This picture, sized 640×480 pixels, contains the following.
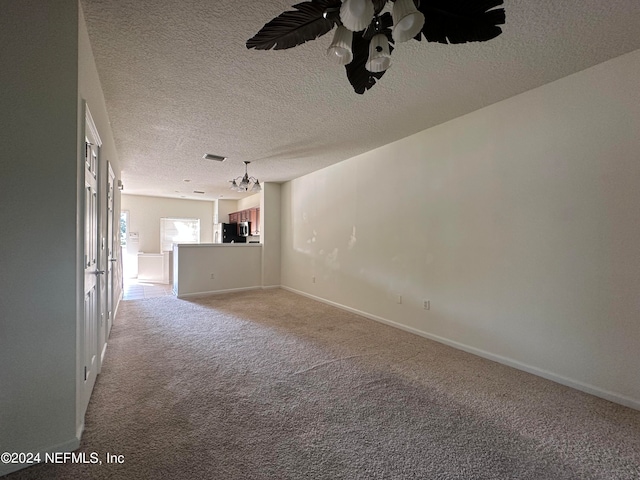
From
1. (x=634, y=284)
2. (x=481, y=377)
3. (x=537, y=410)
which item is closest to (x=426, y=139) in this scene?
(x=634, y=284)

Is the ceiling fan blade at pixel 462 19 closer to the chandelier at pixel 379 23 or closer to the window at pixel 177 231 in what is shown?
the chandelier at pixel 379 23

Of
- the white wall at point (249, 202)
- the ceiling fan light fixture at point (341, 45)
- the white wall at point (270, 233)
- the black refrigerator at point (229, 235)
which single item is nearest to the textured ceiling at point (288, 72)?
the ceiling fan light fixture at point (341, 45)

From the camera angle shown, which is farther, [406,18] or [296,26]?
[296,26]

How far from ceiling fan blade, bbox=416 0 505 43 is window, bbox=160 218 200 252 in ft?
30.3

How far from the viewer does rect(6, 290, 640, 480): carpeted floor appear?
145 cm

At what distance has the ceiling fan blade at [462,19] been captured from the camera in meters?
1.05

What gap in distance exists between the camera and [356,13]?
0.95 m

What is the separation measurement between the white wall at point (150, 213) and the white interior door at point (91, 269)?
7.08 meters

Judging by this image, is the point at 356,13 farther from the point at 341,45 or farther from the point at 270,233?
the point at 270,233

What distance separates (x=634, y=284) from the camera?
6.49 ft

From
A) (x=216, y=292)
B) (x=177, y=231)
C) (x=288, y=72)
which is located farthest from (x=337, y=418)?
(x=177, y=231)

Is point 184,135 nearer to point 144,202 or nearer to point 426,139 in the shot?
point 426,139

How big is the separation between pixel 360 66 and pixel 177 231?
9198 millimetres

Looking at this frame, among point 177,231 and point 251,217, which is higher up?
point 251,217
